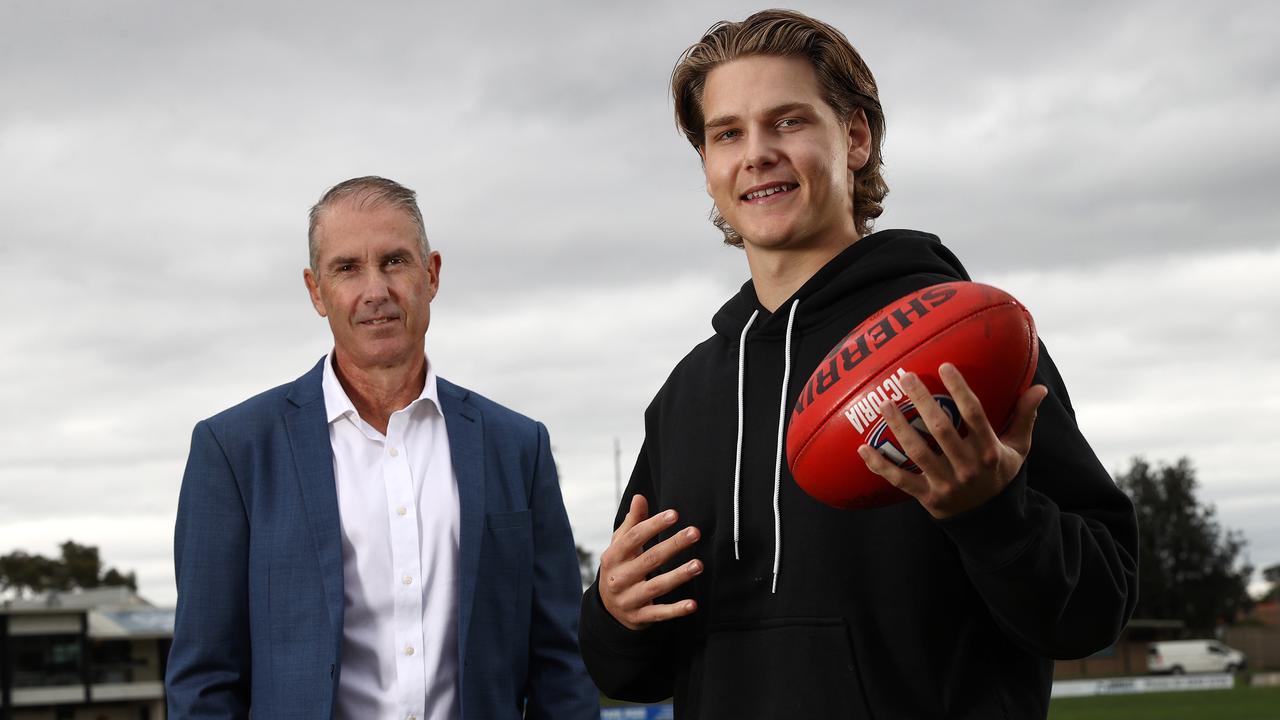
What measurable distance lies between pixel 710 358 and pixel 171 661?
200 cm

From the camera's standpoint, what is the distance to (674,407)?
9.78ft

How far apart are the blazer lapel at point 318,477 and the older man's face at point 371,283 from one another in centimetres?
23

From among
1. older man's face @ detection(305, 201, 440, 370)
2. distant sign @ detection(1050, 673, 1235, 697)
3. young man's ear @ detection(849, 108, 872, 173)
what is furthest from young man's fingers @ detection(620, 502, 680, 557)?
distant sign @ detection(1050, 673, 1235, 697)

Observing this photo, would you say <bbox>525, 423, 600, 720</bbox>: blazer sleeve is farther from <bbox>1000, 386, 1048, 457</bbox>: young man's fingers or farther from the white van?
the white van

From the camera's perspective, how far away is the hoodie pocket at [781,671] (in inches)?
94.0

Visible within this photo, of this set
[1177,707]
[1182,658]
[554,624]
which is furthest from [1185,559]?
[554,624]

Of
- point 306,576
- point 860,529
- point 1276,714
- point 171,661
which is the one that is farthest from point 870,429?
point 1276,714

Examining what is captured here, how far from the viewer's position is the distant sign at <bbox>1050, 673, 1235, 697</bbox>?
171 ft

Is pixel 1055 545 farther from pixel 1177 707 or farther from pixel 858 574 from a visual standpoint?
pixel 1177 707

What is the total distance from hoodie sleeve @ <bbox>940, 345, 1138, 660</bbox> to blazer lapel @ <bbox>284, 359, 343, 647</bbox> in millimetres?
2125

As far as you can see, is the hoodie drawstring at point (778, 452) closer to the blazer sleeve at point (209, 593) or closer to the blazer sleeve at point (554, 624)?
the blazer sleeve at point (554, 624)

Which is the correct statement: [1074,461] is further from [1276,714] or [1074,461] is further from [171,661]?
[1276,714]

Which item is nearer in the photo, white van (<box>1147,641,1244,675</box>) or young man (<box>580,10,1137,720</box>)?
young man (<box>580,10,1137,720</box>)

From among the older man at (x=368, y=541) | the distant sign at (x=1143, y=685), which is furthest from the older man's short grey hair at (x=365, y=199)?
the distant sign at (x=1143, y=685)
